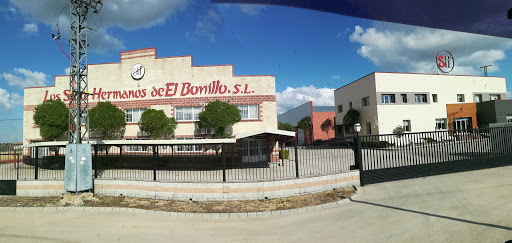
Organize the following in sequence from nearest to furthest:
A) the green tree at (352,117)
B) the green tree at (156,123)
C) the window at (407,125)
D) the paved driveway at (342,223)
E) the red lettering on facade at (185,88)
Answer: the paved driveway at (342,223) → the green tree at (156,123) → the red lettering on facade at (185,88) → the window at (407,125) → the green tree at (352,117)

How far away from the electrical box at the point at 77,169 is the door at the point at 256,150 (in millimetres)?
8596

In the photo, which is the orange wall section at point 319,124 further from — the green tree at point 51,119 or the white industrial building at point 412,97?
the green tree at point 51,119

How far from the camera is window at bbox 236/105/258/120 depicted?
1820cm

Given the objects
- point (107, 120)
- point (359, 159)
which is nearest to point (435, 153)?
point (359, 159)

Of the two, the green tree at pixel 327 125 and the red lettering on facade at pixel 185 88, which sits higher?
the red lettering on facade at pixel 185 88

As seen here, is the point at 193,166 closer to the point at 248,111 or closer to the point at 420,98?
the point at 248,111

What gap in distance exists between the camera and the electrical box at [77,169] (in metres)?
9.80

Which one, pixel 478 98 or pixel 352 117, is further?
pixel 478 98

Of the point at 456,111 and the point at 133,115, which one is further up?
the point at 456,111

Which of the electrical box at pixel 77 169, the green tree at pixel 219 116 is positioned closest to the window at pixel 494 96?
the green tree at pixel 219 116

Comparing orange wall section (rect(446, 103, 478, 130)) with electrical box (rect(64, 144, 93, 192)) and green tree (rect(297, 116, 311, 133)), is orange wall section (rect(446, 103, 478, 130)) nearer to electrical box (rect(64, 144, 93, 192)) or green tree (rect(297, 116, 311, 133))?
green tree (rect(297, 116, 311, 133))

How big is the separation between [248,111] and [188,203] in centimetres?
1041

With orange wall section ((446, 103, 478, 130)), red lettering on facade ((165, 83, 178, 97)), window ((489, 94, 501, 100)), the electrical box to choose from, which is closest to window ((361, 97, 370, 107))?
orange wall section ((446, 103, 478, 130))

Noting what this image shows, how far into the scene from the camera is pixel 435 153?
1001 centimetres
